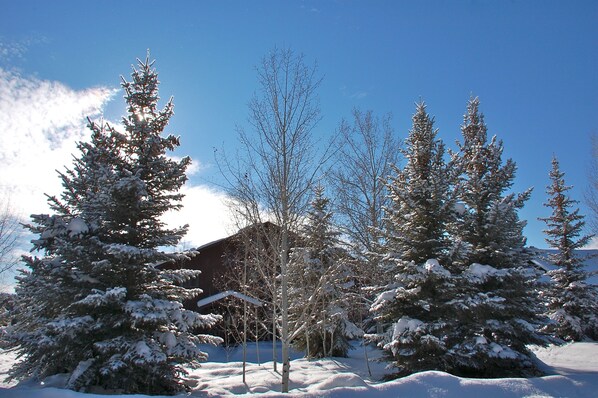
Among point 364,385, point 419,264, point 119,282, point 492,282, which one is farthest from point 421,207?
point 119,282

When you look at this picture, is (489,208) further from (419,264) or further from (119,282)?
(119,282)

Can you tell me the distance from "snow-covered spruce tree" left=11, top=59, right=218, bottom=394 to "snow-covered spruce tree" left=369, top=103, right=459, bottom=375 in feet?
17.3

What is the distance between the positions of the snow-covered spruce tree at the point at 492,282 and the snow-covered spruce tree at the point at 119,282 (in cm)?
715

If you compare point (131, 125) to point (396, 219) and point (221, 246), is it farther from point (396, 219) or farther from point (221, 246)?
point (221, 246)

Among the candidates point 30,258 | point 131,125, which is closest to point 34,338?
point 30,258

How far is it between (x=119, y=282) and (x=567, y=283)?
23618mm

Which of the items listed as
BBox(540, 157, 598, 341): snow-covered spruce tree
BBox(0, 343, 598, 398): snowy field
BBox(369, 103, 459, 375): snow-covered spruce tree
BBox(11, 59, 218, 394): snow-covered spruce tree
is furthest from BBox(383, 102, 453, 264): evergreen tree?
BBox(540, 157, 598, 341): snow-covered spruce tree

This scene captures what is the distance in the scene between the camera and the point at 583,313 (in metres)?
21.6

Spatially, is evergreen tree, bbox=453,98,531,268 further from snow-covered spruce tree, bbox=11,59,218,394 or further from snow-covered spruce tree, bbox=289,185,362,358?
snow-covered spruce tree, bbox=11,59,218,394

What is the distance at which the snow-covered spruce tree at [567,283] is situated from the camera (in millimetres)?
21281

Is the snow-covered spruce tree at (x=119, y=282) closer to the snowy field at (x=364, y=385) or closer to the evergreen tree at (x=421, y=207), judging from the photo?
the snowy field at (x=364, y=385)

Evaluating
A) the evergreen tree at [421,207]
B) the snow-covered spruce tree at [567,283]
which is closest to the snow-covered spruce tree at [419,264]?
the evergreen tree at [421,207]

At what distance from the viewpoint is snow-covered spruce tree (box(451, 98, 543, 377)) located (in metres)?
10.7

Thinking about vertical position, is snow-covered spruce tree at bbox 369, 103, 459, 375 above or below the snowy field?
above
